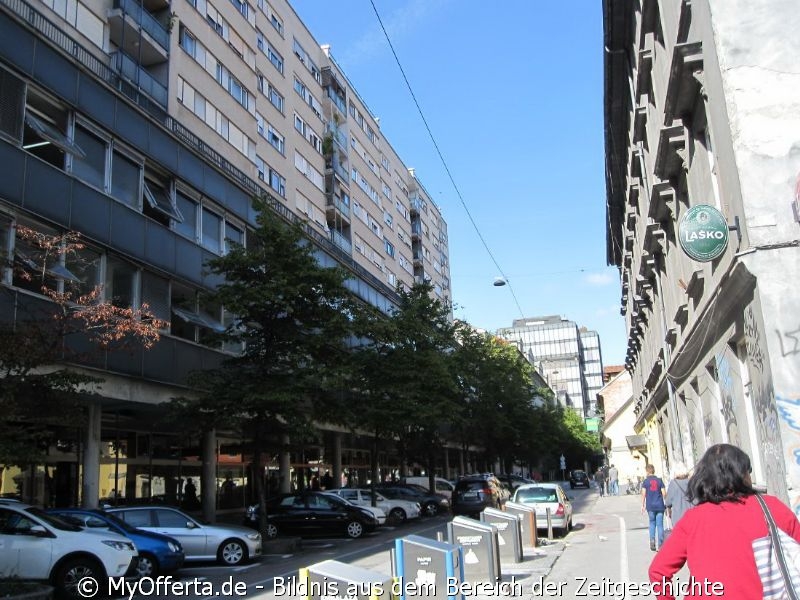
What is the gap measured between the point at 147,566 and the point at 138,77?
19083 millimetres

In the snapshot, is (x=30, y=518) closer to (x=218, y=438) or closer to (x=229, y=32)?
(x=218, y=438)

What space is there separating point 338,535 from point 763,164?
56.4 feet

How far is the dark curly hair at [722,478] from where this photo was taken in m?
3.68

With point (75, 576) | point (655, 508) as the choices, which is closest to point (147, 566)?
point (75, 576)

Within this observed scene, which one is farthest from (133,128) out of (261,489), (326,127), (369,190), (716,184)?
(369,190)

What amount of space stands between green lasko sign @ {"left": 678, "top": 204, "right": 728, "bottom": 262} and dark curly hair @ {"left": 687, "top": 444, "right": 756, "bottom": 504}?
7.07 meters

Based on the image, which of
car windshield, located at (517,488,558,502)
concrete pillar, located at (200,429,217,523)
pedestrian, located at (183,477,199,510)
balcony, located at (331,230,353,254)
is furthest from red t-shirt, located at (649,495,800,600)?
balcony, located at (331,230,353,254)

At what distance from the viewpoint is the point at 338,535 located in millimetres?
22250

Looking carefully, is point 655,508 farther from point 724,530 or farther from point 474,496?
point 474,496

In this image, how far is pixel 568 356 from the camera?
6083 inches

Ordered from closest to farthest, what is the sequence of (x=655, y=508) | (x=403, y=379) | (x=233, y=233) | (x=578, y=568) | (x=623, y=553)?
(x=578, y=568), (x=655, y=508), (x=623, y=553), (x=233, y=233), (x=403, y=379)

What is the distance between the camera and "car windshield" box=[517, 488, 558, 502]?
64.5 feet

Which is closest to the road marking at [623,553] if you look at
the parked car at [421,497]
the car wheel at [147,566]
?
the car wheel at [147,566]

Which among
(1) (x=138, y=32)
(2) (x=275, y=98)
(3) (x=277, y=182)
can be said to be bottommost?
(3) (x=277, y=182)
